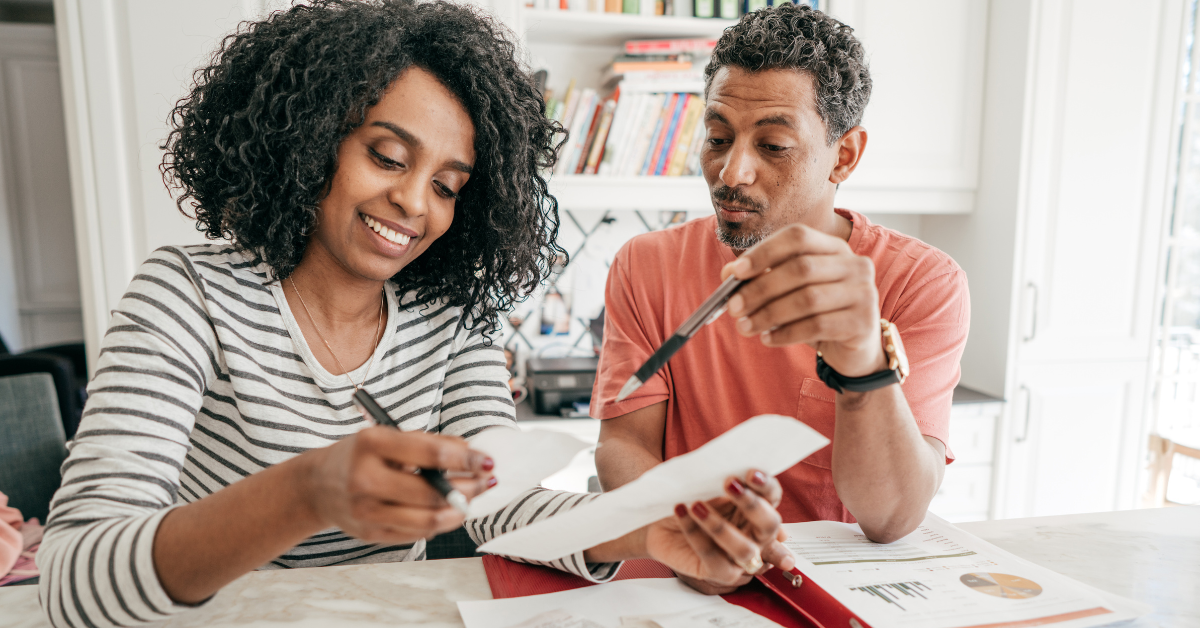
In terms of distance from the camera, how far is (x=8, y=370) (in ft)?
7.51

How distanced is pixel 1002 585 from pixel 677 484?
1.24 feet

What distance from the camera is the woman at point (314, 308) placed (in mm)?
619

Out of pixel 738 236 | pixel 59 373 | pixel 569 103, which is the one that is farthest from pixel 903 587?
pixel 59 373

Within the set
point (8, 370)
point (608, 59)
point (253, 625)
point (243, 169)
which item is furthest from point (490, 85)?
point (8, 370)

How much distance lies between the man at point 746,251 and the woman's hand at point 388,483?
1.72 ft

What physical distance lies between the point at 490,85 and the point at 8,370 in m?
2.32

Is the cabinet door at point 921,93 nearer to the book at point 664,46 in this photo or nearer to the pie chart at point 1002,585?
the book at point 664,46

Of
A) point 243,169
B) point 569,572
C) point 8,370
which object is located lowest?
point 8,370

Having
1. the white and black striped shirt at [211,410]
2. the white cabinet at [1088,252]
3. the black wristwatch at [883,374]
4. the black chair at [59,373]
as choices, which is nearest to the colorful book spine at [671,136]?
the white cabinet at [1088,252]

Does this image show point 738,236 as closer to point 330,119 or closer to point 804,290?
point 804,290

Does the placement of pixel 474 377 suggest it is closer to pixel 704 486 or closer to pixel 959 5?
pixel 704 486

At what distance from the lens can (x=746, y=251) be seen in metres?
0.96

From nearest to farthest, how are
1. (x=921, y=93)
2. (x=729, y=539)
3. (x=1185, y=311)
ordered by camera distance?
(x=729, y=539)
(x=921, y=93)
(x=1185, y=311)

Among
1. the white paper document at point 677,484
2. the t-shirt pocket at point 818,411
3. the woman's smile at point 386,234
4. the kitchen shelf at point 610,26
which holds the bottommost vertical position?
the t-shirt pocket at point 818,411
